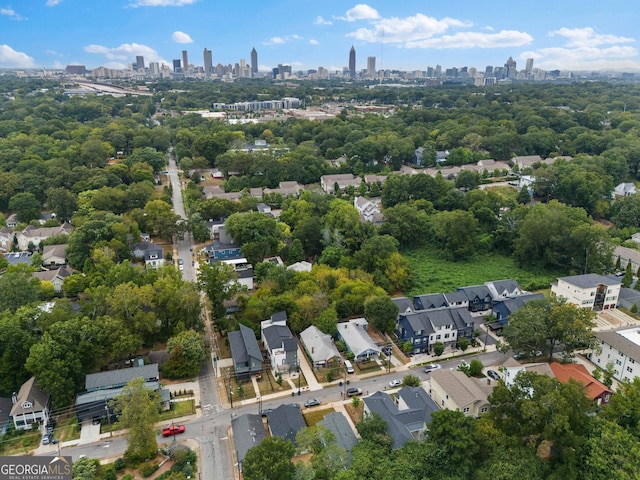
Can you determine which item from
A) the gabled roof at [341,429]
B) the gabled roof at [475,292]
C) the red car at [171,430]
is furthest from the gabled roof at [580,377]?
the red car at [171,430]

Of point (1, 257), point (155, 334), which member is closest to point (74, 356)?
point (155, 334)

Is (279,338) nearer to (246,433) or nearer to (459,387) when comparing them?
(246,433)

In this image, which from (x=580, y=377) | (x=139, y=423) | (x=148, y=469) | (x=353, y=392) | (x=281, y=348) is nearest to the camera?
(x=148, y=469)

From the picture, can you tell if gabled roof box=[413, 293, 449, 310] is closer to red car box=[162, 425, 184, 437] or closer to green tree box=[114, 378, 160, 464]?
red car box=[162, 425, 184, 437]

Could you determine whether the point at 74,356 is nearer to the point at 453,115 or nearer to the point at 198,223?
the point at 198,223

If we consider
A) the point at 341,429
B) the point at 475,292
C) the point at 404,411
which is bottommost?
the point at 341,429

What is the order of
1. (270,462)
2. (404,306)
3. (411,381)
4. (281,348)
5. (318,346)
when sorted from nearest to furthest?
1. (270,462)
2. (411,381)
3. (281,348)
4. (318,346)
5. (404,306)

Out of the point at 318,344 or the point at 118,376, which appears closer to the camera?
the point at 118,376

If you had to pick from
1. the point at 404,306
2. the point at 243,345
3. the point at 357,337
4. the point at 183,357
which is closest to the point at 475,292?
the point at 404,306
